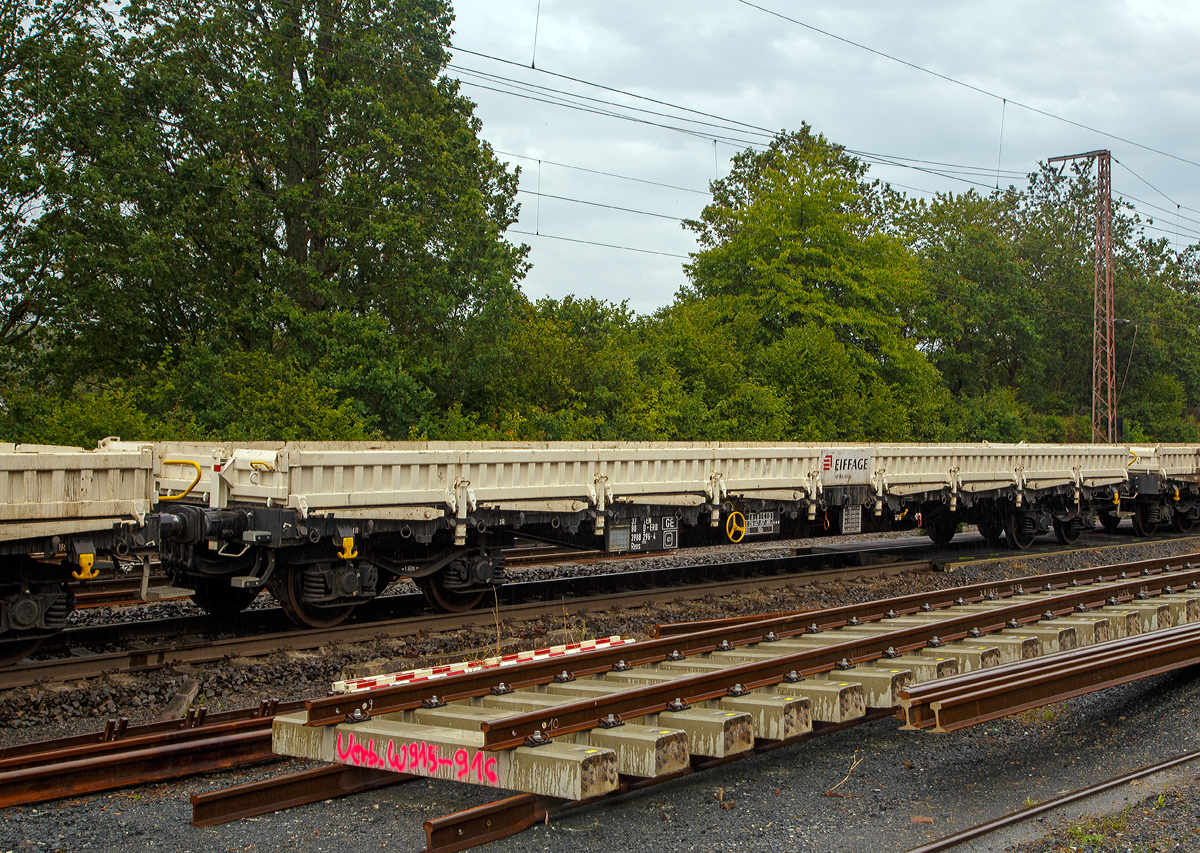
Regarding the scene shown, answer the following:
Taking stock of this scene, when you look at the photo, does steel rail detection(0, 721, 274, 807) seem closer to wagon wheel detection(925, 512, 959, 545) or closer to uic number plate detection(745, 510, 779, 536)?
uic number plate detection(745, 510, 779, 536)

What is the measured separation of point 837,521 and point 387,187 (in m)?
14.0

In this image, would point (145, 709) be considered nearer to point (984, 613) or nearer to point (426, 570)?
point (426, 570)

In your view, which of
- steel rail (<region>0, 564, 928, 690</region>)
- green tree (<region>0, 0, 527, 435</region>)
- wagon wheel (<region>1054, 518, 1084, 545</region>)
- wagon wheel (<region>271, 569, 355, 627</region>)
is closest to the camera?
steel rail (<region>0, 564, 928, 690</region>)

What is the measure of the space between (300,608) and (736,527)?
6058mm

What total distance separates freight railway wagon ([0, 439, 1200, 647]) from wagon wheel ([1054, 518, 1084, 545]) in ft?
17.9

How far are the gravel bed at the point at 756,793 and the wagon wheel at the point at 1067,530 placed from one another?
12.8 meters

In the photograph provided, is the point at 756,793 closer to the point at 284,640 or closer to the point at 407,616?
the point at 284,640

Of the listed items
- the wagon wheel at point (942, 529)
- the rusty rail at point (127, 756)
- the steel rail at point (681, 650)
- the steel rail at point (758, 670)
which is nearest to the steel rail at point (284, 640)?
the rusty rail at point (127, 756)

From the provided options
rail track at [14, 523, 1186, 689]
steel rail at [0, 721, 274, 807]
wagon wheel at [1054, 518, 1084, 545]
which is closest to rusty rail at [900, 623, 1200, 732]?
steel rail at [0, 721, 274, 807]

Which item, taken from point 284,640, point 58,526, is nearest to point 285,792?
point 58,526

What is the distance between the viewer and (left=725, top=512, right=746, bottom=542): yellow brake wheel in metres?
13.3

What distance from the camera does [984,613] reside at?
9125 mm

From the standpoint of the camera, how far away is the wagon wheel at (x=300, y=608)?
1011cm

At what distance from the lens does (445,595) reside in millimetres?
11586
